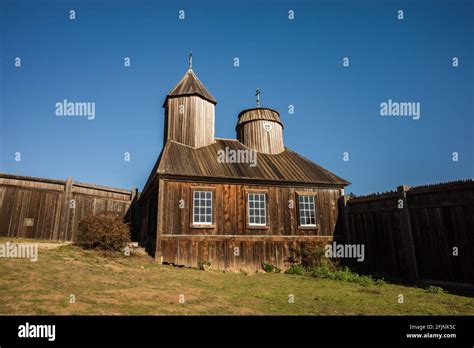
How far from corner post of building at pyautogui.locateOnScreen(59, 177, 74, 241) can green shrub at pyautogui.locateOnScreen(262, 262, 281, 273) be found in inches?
404

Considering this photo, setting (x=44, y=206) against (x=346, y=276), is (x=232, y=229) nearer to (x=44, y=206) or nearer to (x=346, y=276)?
(x=346, y=276)

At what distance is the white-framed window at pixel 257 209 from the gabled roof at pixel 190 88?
783 cm

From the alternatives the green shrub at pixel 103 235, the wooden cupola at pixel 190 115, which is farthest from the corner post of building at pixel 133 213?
the green shrub at pixel 103 235

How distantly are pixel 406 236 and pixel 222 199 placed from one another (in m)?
8.31

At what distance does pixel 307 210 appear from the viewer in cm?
1670

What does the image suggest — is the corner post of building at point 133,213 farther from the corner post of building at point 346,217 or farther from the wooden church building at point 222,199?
the corner post of building at point 346,217

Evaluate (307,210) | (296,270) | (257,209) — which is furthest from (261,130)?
(296,270)

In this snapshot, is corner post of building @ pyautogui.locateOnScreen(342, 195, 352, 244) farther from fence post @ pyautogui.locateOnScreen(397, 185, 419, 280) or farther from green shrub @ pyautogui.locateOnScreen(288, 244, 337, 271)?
fence post @ pyautogui.locateOnScreen(397, 185, 419, 280)

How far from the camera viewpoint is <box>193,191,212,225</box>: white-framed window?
14711 millimetres

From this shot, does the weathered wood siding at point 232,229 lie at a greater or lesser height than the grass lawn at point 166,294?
greater

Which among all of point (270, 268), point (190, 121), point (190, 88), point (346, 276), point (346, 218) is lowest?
point (346, 276)

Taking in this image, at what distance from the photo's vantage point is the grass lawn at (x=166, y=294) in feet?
20.5

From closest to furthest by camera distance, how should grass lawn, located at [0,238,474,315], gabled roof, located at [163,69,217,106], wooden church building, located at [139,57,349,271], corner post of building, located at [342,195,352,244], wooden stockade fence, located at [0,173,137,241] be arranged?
grass lawn, located at [0,238,474,315] → wooden church building, located at [139,57,349,271] → wooden stockade fence, located at [0,173,137,241] → corner post of building, located at [342,195,352,244] → gabled roof, located at [163,69,217,106]

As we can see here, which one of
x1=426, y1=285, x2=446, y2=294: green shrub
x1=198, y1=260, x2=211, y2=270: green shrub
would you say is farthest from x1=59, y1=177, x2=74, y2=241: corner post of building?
x1=426, y1=285, x2=446, y2=294: green shrub
